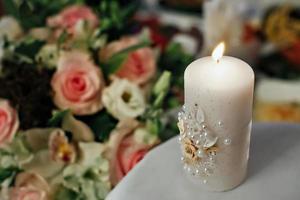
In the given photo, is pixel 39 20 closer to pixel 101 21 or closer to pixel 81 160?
pixel 101 21

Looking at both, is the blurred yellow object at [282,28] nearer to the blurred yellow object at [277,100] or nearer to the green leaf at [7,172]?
the blurred yellow object at [277,100]

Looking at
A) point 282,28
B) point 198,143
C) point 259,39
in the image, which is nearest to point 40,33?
point 198,143

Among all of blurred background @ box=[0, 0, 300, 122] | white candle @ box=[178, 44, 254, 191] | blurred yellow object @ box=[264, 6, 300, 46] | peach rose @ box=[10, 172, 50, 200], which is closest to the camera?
white candle @ box=[178, 44, 254, 191]

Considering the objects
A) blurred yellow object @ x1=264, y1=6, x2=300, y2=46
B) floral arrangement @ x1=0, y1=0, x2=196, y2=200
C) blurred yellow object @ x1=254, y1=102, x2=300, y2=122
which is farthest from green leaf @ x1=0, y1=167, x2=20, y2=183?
blurred yellow object @ x1=264, y1=6, x2=300, y2=46

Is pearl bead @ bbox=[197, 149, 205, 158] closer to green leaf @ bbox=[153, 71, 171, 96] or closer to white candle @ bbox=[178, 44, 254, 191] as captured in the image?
white candle @ bbox=[178, 44, 254, 191]

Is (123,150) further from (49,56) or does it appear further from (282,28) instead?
(282,28)

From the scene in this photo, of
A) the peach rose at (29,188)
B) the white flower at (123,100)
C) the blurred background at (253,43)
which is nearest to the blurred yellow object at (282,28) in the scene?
the blurred background at (253,43)
